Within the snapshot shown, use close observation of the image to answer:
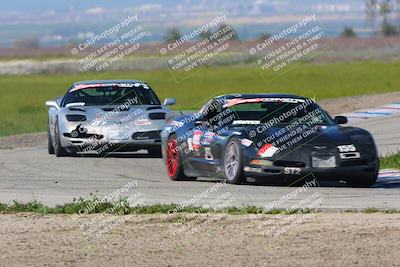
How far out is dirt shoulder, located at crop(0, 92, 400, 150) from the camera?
25688mm


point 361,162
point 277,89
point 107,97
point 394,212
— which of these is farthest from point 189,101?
point 394,212

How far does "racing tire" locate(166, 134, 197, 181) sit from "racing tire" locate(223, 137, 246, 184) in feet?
3.24

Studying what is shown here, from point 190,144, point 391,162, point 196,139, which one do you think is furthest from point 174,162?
point 391,162

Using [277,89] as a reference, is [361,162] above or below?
above

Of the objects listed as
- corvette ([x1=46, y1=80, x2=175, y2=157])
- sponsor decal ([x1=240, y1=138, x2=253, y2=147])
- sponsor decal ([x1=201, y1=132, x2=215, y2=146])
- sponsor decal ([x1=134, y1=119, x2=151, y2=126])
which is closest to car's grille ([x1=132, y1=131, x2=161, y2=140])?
corvette ([x1=46, y1=80, x2=175, y2=157])

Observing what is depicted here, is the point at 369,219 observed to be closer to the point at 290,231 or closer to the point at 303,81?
the point at 290,231

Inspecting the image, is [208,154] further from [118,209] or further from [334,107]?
[334,107]

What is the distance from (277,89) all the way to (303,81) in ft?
25.7

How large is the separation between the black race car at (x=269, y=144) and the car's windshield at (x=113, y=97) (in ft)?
16.5

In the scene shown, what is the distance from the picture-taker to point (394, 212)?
1274cm

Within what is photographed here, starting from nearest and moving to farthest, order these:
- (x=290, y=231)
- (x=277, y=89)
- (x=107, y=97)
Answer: (x=290, y=231) < (x=107, y=97) < (x=277, y=89)

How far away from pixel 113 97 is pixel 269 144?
7.13m

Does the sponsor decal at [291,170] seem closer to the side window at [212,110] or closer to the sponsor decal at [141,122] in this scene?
the side window at [212,110]

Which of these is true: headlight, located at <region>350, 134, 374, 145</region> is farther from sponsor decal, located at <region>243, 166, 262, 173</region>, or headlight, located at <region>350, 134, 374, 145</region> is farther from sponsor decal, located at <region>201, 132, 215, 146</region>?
sponsor decal, located at <region>201, 132, 215, 146</region>
